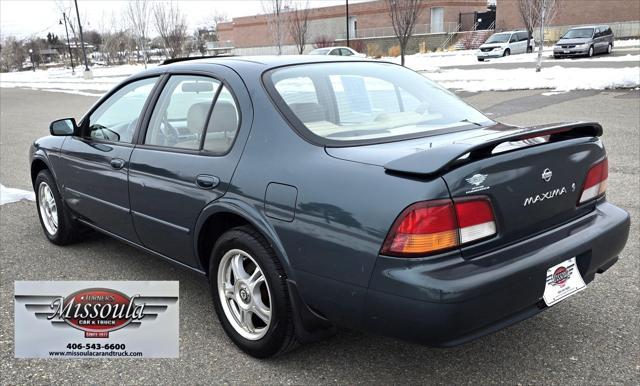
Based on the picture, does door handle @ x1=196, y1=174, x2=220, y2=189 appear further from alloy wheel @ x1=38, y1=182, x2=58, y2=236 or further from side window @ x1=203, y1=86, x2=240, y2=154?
alloy wheel @ x1=38, y1=182, x2=58, y2=236

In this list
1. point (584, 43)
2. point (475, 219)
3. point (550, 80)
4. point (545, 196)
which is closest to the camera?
point (475, 219)

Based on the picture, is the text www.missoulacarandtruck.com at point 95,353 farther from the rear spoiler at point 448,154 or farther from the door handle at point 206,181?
the rear spoiler at point 448,154

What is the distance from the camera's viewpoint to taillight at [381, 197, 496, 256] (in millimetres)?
2117

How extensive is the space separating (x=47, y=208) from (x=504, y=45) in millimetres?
31809

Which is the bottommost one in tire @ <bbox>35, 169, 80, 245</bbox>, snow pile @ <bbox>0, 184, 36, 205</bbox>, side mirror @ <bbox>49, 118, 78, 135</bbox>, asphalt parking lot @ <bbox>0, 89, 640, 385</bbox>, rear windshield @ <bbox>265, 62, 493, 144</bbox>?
asphalt parking lot @ <bbox>0, 89, 640, 385</bbox>

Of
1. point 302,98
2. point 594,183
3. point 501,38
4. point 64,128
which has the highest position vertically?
point 501,38

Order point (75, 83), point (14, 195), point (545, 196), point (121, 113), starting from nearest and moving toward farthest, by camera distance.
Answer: point (545, 196) < point (121, 113) < point (14, 195) < point (75, 83)

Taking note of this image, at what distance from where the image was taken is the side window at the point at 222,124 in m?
2.91

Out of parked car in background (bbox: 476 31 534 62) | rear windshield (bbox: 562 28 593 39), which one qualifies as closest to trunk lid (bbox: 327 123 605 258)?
rear windshield (bbox: 562 28 593 39)

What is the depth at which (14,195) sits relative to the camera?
655cm

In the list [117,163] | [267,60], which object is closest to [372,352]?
[267,60]

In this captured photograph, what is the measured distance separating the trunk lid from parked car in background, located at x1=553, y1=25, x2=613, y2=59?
28528 mm

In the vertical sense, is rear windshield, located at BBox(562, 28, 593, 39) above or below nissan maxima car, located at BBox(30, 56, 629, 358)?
above

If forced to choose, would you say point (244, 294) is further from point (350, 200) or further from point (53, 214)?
point (53, 214)
